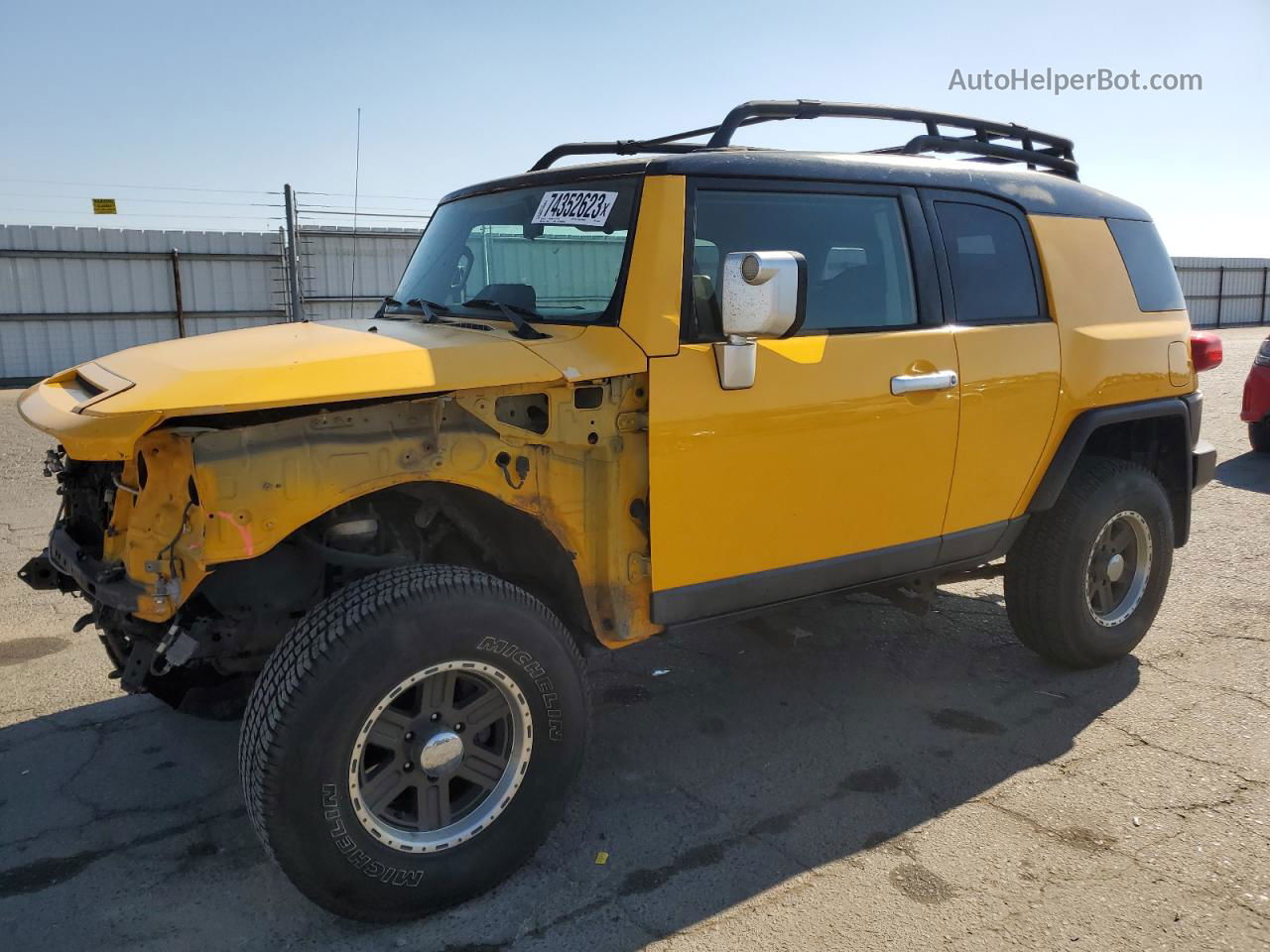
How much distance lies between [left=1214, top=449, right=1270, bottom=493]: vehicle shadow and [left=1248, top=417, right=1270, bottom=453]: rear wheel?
0.08m

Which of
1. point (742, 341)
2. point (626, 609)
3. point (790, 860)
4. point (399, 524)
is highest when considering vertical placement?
point (742, 341)

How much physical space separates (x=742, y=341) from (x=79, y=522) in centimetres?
230

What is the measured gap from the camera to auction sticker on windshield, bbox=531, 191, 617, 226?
10.9 feet

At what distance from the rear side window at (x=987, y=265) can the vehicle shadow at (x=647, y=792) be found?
147 cm

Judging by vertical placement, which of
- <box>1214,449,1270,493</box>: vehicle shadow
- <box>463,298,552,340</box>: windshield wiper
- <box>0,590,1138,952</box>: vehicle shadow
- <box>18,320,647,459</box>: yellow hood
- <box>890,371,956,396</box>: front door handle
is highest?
<box>463,298,552,340</box>: windshield wiper

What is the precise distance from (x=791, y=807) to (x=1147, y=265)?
3.15m

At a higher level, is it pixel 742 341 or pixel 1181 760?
pixel 742 341

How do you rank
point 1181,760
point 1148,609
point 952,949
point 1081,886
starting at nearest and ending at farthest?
1. point 952,949
2. point 1081,886
3. point 1181,760
4. point 1148,609

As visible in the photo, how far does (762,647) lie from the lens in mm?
4844

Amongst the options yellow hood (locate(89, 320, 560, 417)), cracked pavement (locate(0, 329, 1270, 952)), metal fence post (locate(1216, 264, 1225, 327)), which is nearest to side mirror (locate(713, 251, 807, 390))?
yellow hood (locate(89, 320, 560, 417))

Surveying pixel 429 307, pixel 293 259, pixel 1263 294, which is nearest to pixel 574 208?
pixel 429 307

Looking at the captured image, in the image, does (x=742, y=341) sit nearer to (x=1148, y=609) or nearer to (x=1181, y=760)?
(x=1181, y=760)

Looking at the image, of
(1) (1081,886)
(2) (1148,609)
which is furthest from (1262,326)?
(1) (1081,886)

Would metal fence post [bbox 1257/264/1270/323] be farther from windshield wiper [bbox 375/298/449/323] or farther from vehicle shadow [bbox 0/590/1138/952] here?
windshield wiper [bbox 375/298/449/323]
